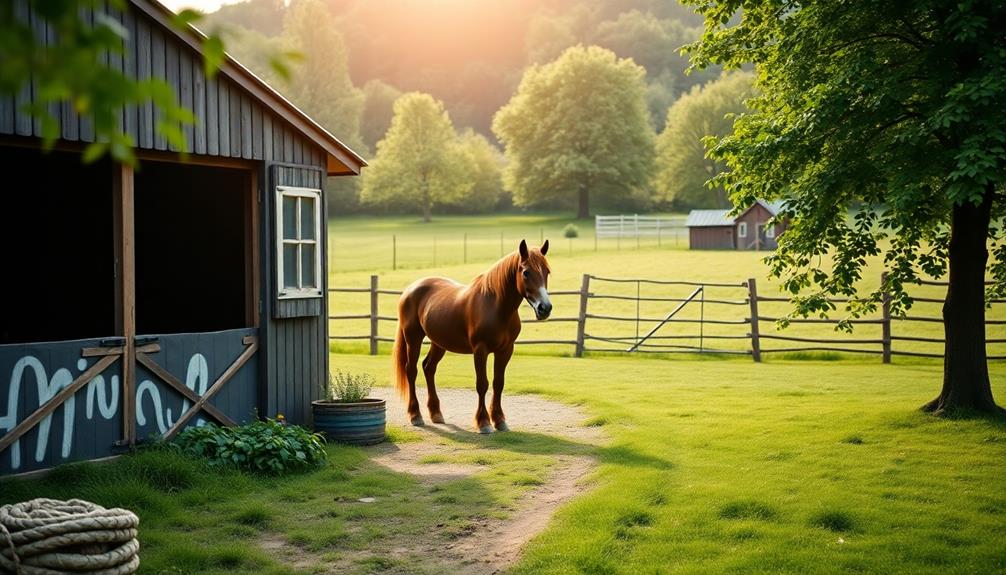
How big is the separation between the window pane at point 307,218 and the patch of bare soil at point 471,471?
7.42 feet

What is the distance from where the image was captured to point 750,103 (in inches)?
444

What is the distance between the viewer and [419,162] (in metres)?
65.4

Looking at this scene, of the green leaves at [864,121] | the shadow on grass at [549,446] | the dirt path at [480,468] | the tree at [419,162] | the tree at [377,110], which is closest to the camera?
the dirt path at [480,468]

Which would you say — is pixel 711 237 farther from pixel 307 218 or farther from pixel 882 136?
pixel 307 218

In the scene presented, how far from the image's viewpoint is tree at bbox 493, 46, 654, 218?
63.3 metres

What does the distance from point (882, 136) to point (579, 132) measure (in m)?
54.8

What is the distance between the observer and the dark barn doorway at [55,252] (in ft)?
32.4

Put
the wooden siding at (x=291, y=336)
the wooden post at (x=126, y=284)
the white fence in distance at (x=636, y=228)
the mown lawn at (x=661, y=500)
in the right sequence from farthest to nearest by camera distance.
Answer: the white fence in distance at (x=636, y=228) → the wooden siding at (x=291, y=336) → the wooden post at (x=126, y=284) → the mown lawn at (x=661, y=500)

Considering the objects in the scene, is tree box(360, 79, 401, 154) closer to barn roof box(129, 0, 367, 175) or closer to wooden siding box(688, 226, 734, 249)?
wooden siding box(688, 226, 734, 249)

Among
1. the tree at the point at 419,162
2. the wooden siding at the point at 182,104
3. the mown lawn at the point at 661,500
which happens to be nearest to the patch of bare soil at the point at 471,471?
the mown lawn at the point at 661,500

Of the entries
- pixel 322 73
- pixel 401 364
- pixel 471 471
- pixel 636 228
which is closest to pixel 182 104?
pixel 471 471

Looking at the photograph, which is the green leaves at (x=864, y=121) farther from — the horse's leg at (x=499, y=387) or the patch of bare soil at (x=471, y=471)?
the patch of bare soil at (x=471, y=471)

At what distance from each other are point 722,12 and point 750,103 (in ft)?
3.66

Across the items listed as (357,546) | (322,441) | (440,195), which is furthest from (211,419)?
(440,195)
